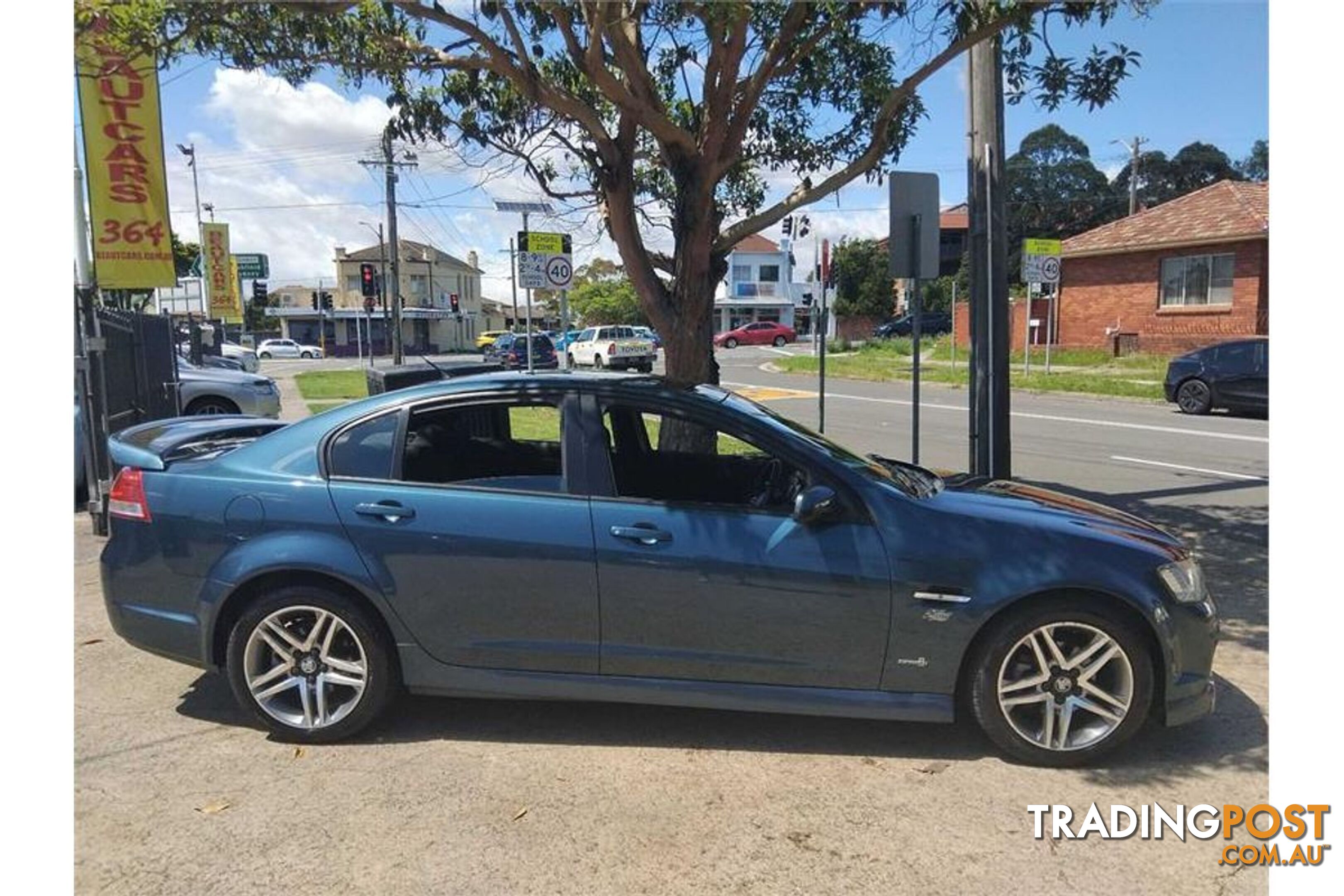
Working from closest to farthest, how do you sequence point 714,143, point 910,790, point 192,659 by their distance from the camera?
point 910,790 < point 192,659 < point 714,143

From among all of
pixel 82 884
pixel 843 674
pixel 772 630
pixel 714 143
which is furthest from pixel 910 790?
pixel 714 143

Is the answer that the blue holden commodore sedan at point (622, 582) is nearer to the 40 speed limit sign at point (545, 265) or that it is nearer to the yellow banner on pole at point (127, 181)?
the yellow banner on pole at point (127, 181)

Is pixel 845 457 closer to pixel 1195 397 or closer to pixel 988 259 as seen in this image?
pixel 988 259

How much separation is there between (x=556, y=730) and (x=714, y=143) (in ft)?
15.4

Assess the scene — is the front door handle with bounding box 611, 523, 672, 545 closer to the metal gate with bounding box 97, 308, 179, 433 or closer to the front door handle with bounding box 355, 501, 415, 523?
the front door handle with bounding box 355, 501, 415, 523

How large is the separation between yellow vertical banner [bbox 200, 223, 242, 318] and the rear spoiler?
24945 mm

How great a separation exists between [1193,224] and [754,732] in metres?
27.5

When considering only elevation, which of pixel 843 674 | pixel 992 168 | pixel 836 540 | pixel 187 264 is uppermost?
pixel 187 264

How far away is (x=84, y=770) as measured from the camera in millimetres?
3592

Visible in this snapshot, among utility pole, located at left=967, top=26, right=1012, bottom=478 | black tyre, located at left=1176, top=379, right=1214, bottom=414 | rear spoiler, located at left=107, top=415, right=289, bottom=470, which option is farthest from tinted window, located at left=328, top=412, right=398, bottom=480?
black tyre, located at left=1176, top=379, right=1214, bottom=414

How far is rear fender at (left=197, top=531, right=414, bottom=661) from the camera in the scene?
3.68m

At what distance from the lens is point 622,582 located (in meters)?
3.59

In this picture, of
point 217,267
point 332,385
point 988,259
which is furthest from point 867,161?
point 217,267

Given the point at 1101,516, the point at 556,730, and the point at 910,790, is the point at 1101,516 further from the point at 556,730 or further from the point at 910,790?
the point at 556,730
